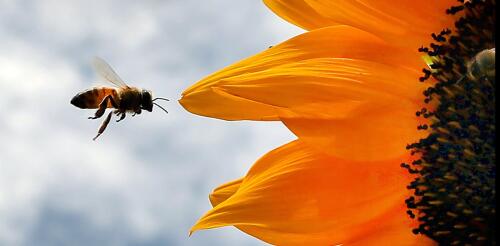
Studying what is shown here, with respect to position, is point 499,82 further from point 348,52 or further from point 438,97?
point 348,52

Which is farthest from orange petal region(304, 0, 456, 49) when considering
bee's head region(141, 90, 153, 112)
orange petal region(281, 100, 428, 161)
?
bee's head region(141, 90, 153, 112)

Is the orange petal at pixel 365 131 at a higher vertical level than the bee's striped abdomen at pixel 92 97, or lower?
lower

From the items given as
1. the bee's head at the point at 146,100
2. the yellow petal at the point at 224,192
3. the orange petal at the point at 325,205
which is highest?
the bee's head at the point at 146,100

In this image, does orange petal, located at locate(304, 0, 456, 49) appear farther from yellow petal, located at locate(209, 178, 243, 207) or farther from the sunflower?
yellow petal, located at locate(209, 178, 243, 207)

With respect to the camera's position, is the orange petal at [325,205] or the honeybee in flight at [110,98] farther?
the honeybee in flight at [110,98]

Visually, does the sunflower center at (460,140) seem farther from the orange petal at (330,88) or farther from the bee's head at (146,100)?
the bee's head at (146,100)

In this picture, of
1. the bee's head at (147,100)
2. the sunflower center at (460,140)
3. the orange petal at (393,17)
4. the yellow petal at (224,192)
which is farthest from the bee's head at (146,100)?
the sunflower center at (460,140)

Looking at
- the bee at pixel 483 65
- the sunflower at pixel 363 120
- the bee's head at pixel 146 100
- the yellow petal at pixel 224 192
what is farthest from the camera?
the bee's head at pixel 146 100
